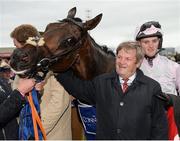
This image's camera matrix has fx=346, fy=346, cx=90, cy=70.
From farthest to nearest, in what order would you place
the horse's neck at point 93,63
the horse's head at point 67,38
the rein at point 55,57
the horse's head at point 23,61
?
the horse's neck at point 93,63, the horse's head at point 67,38, the rein at point 55,57, the horse's head at point 23,61

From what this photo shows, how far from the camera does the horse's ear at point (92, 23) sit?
13.0 ft

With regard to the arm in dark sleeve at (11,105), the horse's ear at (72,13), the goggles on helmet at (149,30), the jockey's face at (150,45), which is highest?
the horse's ear at (72,13)

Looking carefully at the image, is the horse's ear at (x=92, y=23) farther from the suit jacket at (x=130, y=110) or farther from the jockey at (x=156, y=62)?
the suit jacket at (x=130, y=110)

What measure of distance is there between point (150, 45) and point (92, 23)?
752 mm

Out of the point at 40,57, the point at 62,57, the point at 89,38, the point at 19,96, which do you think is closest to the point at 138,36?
the point at 89,38

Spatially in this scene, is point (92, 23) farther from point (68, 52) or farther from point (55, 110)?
point (55, 110)

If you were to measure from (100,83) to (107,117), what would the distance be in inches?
12.8

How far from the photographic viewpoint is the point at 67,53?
3.80 metres

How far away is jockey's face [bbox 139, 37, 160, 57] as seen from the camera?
4141 mm

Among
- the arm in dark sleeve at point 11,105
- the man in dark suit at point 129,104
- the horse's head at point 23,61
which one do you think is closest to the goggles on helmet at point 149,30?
the man in dark suit at point 129,104

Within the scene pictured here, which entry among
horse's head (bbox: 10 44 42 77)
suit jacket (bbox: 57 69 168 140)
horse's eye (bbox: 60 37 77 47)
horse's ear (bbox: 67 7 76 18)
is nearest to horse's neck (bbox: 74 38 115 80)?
horse's eye (bbox: 60 37 77 47)

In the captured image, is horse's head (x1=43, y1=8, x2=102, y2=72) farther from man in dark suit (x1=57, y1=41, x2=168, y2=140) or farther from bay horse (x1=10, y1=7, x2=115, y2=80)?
man in dark suit (x1=57, y1=41, x2=168, y2=140)

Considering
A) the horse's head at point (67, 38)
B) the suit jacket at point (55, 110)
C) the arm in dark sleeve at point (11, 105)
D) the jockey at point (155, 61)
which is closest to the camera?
the arm in dark sleeve at point (11, 105)

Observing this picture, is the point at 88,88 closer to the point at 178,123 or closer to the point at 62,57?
the point at 62,57
